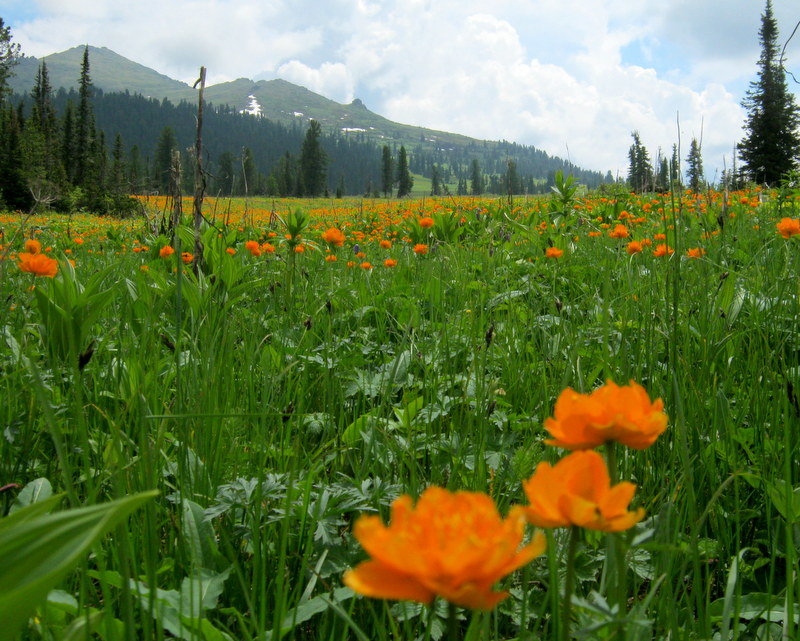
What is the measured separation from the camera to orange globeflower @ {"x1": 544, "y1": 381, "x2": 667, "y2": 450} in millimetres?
435

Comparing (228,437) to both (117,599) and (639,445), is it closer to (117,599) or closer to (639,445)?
(117,599)

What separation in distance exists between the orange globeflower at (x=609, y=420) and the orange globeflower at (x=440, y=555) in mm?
149

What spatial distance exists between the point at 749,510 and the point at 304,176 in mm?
67424

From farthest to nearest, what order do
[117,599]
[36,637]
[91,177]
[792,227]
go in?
[91,177] → [792,227] → [117,599] → [36,637]

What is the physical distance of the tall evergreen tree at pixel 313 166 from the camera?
211 ft

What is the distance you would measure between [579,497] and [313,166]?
6805 centimetres

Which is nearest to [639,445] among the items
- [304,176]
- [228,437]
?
[228,437]

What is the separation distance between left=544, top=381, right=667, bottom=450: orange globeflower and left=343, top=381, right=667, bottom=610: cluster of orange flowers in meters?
0.07

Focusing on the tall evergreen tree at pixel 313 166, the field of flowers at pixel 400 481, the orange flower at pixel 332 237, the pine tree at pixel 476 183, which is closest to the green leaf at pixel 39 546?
the field of flowers at pixel 400 481

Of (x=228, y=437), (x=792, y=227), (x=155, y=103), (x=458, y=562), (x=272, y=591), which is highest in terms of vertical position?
(x=155, y=103)

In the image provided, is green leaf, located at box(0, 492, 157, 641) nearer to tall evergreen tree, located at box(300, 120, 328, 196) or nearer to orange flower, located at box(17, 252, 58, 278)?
orange flower, located at box(17, 252, 58, 278)

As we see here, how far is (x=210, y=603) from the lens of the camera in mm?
742

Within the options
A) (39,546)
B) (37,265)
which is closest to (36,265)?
(37,265)

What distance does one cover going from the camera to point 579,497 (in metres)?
0.38
